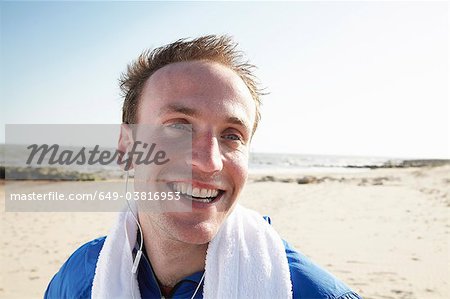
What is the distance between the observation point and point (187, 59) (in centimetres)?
198

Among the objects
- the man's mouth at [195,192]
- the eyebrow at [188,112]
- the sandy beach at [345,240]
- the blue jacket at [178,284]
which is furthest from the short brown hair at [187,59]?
the sandy beach at [345,240]

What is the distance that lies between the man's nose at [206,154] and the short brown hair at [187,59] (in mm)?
458

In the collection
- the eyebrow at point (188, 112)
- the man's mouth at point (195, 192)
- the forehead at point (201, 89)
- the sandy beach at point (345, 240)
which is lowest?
the sandy beach at point (345, 240)

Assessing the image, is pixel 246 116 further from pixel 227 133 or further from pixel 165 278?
pixel 165 278

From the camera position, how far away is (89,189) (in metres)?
17.1

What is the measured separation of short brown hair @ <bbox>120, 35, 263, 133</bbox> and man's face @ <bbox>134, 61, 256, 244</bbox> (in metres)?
0.09

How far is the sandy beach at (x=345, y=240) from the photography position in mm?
5785

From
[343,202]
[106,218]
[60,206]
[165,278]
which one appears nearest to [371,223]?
[343,202]

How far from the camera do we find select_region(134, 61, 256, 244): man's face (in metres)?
1.71

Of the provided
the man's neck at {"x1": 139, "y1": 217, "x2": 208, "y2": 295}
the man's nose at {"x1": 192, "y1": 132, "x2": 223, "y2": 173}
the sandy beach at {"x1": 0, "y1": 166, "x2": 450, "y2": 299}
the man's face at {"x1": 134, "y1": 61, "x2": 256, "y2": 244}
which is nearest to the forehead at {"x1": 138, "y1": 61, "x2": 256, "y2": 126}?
the man's face at {"x1": 134, "y1": 61, "x2": 256, "y2": 244}

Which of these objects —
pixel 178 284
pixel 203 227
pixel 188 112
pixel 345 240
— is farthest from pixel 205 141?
pixel 345 240

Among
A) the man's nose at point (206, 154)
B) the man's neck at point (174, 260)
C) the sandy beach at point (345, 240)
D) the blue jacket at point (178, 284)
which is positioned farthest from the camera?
the sandy beach at point (345, 240)

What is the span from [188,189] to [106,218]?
33.2ft

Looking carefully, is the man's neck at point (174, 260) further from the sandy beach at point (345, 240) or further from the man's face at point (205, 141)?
the sandy beach at point (345, 240)
